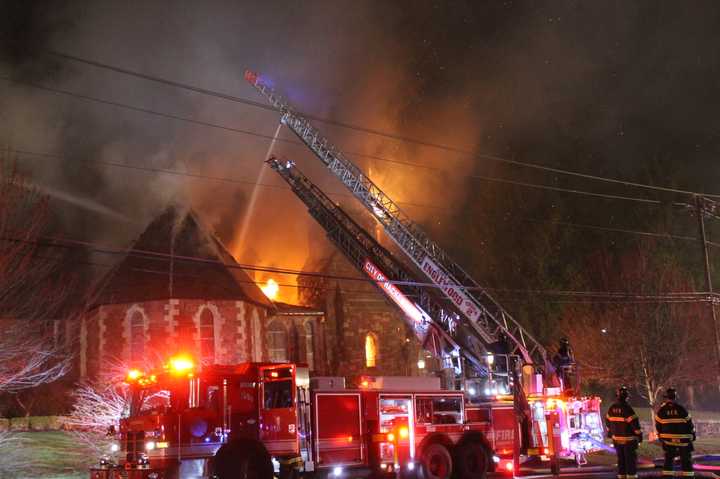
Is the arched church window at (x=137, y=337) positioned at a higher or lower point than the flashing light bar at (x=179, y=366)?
higher

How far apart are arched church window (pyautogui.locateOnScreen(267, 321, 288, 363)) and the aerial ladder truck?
41.2 feet

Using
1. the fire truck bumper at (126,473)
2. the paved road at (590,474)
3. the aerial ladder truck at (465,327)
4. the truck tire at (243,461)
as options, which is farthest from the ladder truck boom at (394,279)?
the fire truck bumper at (126,473)

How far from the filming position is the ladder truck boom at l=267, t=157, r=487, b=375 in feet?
60.1

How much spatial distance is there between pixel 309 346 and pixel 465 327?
17.1m

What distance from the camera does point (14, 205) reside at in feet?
53.3

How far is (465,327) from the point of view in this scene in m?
18.5

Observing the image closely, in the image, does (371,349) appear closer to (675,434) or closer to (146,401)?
(146,401)

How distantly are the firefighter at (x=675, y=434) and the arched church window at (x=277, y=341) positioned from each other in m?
22.6

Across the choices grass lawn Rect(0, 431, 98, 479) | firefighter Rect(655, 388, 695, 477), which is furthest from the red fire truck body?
grass lawn Rect(0, 431, 98, 479)

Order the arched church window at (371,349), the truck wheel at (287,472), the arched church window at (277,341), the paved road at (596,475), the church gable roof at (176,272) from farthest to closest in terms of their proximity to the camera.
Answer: the arched church window at (371,349), the arched church window at (277,341), the church gable roof at (176,272), the paved road at (596,475), the truck wheel at (287,472)

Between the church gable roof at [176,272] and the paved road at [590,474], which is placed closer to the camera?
the paved road at [590,474]

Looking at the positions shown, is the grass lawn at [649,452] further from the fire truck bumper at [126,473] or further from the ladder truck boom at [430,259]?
the fire truck bumper at [126,473]

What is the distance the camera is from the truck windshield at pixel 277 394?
1258 cm

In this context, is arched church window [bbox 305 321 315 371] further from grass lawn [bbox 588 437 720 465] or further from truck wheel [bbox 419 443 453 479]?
truck wheel [bbox 419 443 453 479]
